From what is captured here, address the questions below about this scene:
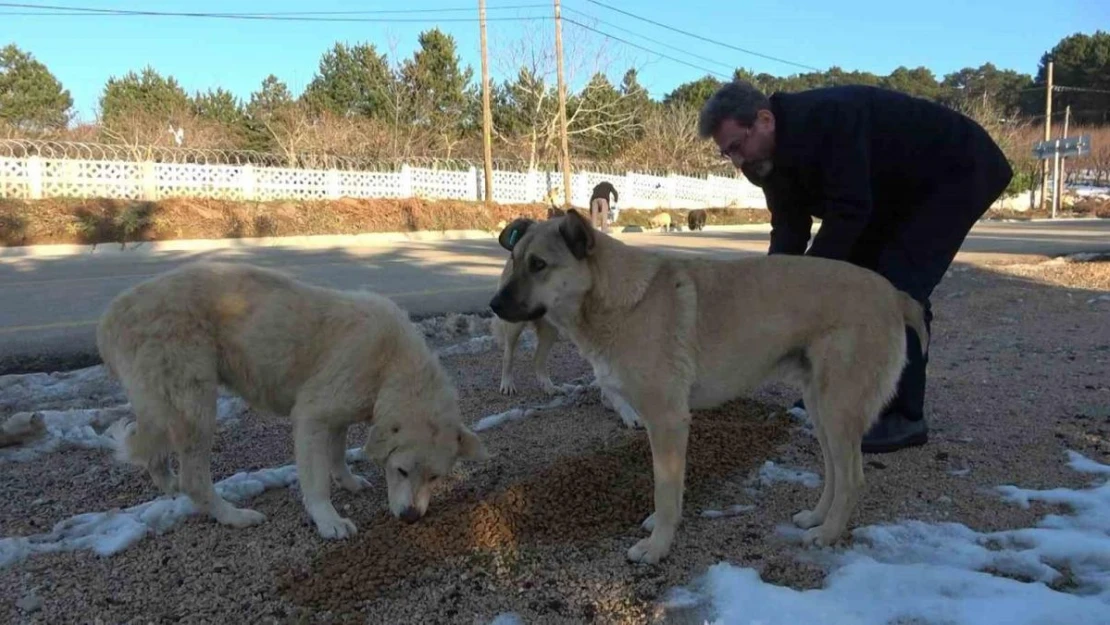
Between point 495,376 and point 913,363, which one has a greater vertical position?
point 913,363

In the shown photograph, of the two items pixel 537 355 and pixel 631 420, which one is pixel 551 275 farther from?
pixel 537 355

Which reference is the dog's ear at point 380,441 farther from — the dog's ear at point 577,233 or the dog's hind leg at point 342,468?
the dog's ear at point 577,233

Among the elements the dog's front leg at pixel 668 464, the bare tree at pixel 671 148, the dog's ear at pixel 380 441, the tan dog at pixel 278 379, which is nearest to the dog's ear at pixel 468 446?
the tan dog at pixel 278 379

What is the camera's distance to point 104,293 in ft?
34.5

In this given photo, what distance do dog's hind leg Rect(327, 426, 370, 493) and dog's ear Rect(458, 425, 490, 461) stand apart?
634 millimetres

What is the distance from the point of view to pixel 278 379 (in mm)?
3939

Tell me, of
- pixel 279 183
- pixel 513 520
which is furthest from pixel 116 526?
pixel 279 183

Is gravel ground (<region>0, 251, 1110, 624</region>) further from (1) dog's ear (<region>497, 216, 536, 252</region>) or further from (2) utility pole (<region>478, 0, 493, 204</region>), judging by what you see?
(2) utility pole (<region>478, 0, 493, 204</region>)

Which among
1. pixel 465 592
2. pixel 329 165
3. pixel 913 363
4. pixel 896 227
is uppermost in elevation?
pixel 329 165

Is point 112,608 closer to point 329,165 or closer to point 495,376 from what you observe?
point 495,376

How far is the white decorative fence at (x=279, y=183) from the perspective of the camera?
74.4 ft

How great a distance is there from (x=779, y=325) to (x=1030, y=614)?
4.86 feet

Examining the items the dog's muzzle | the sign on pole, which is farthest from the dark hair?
the sign on pole

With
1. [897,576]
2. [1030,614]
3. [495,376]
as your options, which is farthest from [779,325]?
[495,376]
